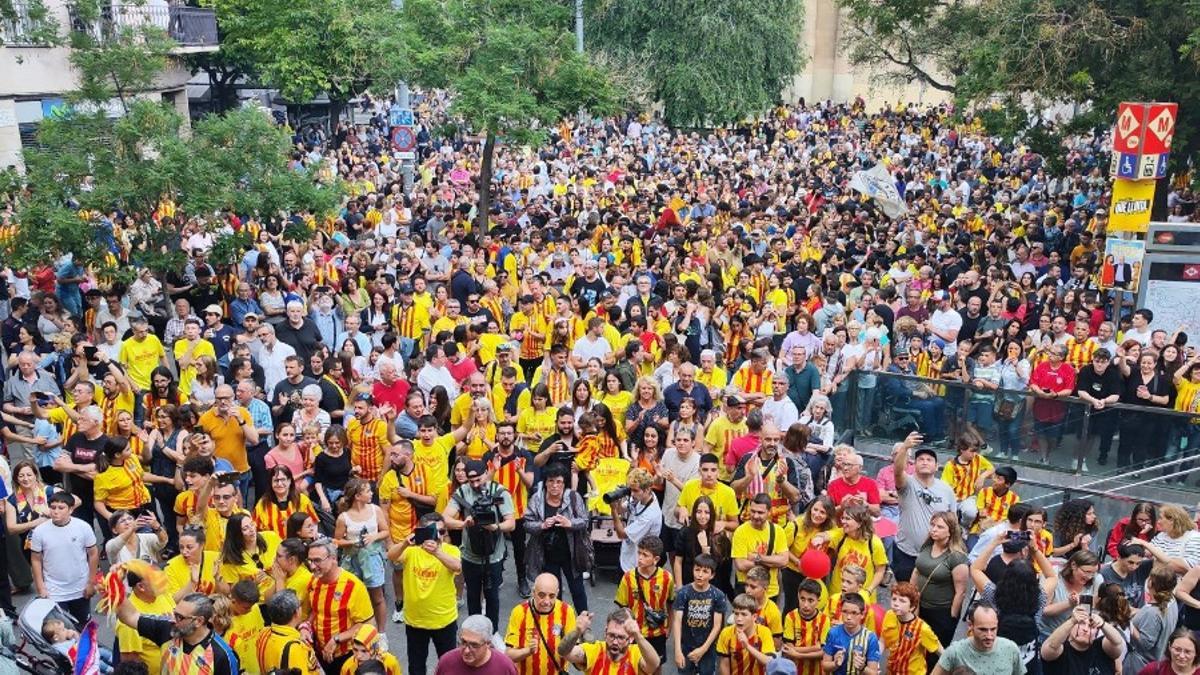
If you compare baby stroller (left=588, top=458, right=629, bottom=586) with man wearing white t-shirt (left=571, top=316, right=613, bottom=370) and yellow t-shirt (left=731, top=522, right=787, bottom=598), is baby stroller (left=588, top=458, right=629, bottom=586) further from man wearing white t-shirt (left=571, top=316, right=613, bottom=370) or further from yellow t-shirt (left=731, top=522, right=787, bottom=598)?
man wearing white t-shirt (left=571, top=316, right=613, bottom=370)

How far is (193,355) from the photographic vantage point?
11945mm

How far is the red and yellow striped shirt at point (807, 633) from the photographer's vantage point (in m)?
7.40

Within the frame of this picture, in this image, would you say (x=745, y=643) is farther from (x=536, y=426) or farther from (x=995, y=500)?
(x=536, y=426)

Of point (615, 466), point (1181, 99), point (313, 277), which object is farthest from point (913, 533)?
point (1181, 99)

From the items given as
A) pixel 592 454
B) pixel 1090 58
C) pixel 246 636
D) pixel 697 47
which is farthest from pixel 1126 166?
pixel 697 47

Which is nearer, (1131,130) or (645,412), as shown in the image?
(645,412)

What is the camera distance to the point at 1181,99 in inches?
752

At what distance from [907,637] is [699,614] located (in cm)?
122

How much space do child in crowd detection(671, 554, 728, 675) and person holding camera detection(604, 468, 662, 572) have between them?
121cm

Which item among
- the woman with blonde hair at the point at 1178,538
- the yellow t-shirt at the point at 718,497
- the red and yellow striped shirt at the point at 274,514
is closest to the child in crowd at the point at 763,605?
the yellow t-shirt at the point at 718,497

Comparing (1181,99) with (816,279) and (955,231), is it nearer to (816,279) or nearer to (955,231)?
(955,231)

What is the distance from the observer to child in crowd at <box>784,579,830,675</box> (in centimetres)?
739

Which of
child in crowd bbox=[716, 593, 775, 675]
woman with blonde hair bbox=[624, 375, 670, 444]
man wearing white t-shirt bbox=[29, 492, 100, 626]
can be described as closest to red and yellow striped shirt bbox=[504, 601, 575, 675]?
child in crowd bbox=[716, 593, 775, 675]

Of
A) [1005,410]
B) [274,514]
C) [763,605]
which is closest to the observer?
[763,605]
